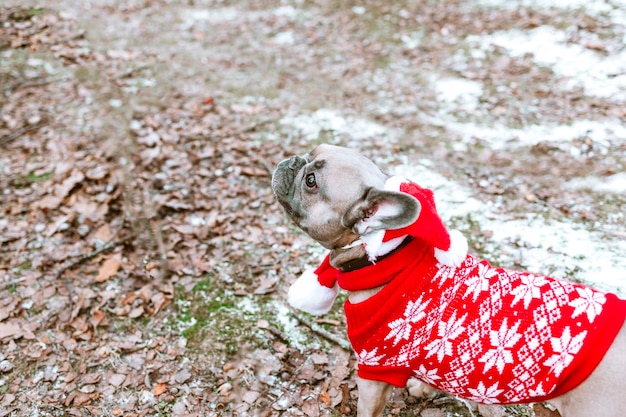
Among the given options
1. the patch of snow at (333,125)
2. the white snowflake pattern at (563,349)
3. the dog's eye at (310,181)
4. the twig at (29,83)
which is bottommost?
the patch of snow at (333,125)

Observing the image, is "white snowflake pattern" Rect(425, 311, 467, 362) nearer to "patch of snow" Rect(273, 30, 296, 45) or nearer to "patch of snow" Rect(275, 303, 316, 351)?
"patch of snow" Rect(275, 303, 316, 351)

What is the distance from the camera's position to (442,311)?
312 centimetres

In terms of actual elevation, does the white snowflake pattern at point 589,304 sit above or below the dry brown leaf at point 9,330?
above

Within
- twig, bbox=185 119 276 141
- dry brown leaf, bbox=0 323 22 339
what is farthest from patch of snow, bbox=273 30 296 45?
dry brown leaf, bbox=0 323 22 339

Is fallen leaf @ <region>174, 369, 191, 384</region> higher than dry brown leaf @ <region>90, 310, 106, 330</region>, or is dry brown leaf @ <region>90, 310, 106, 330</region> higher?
dry brown leaf @ <region>90, 310, 106, 330</region>

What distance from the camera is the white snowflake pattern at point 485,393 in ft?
10.0

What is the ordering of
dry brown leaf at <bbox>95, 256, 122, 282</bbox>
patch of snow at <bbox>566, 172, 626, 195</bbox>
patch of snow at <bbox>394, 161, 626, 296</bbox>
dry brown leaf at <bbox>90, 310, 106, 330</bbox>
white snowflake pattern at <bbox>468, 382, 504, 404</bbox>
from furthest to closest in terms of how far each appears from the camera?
patch of snow at <bbox>566, 172, 626, 195</bbox>
dry brown leaf at <bbox>95, 256, 122, 282</bbox>
patch of snow at <bbox>394, 161, 626, 296</bbox>
dry brown leaf at <bbox>90, 310, 106, 330</bbox>
white snowflake pattern at <bbox>468, 382, 504, 404</bbox>

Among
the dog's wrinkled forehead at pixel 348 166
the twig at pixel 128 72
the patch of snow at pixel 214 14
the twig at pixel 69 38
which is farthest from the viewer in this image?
the patch of snow at pixel 214 14

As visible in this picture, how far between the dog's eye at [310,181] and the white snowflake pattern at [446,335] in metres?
1.30

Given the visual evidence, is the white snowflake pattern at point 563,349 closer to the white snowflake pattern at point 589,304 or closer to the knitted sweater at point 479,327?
the knitted sweater at point 479,327

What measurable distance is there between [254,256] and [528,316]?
3.30m

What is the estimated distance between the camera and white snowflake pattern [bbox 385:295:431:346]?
10.3 ft

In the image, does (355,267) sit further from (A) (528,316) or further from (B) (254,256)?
(B) (254,256)

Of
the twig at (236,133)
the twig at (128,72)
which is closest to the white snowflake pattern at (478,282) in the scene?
the twig at (236,133)
